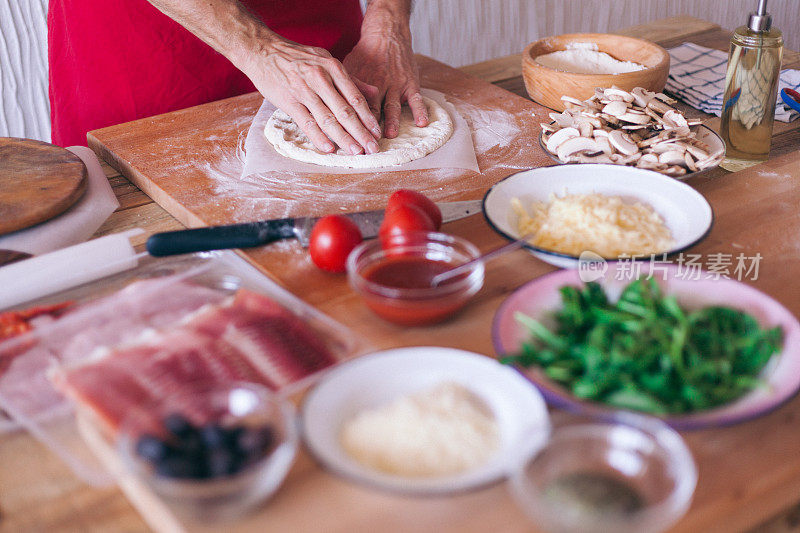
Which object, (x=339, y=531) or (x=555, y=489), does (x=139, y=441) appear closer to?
(x=339, y=531)

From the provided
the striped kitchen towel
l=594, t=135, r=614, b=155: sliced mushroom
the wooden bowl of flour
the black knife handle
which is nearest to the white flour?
the wooden bowl of flour

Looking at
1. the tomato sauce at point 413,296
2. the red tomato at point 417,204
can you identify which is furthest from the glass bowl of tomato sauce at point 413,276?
the red tomato at point 417,204

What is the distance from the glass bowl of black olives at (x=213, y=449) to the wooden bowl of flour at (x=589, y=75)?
1.40m

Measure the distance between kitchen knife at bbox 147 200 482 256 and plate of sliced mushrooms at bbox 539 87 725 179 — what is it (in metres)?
0.30

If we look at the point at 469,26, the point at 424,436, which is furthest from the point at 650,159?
the point at 469,26

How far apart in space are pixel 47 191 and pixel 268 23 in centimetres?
96

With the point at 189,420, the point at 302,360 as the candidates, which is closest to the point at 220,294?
the point at 302,360

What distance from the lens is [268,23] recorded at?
2.20 metres

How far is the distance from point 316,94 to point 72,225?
670 millimetres

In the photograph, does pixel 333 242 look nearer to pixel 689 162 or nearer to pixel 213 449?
pixel 213 449

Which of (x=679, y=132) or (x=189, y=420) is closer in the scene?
(x=189, y=420)

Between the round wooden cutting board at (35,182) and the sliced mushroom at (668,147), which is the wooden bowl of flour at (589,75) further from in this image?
the round wooden cutting board at (35,182)

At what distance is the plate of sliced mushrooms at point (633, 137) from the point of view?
1479 millimetres

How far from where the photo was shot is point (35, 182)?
1563 millimetres
